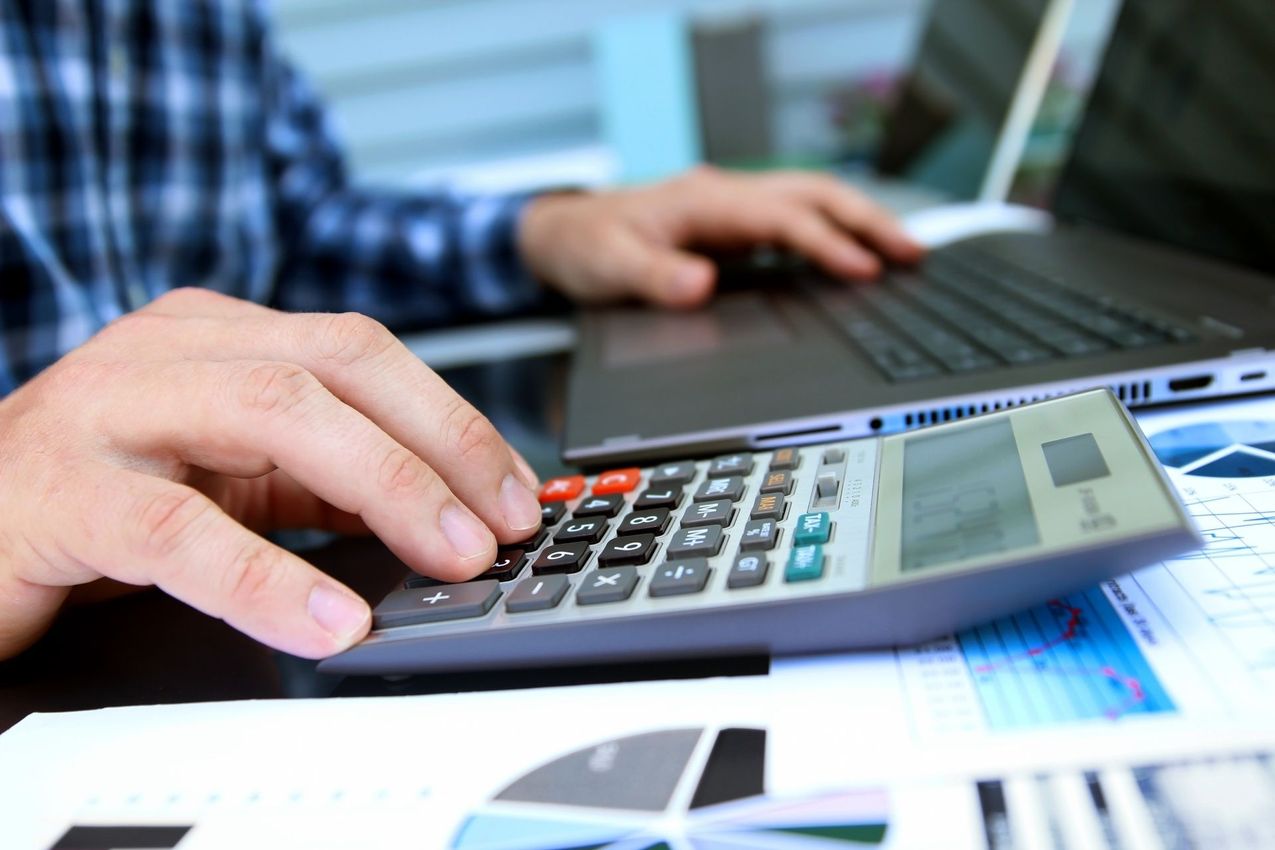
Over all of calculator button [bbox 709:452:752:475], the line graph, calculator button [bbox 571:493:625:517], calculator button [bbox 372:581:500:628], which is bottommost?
the line graph

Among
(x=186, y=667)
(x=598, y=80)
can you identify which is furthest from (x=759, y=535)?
(x=598, y=80)

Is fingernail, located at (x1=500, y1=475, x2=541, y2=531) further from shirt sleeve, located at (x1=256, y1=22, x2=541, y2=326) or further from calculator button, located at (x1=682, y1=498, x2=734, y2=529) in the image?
shirt sleeve, located at (x1=256, y1=22, x2=541, y2=326)

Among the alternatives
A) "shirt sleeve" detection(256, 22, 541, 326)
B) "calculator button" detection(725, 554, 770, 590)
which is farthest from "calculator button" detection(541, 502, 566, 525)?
"shirt sleeve" detection(256, 22, 541, 326)

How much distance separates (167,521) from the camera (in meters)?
0.37

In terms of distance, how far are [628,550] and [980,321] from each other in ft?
1.04

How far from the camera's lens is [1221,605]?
0.32 m

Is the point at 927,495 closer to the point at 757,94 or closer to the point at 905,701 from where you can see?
the point at 905,701

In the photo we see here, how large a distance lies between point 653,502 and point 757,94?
143cm

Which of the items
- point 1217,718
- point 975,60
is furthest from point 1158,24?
point 1217,718

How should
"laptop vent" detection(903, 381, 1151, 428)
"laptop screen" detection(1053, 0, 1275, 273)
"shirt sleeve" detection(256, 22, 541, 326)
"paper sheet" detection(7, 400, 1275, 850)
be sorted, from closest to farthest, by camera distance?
"paper sheet" detection(7, 400, 1275, 850)
"laptop vent" detection(903, 381, 1151, 428)
"laptop screen" detection(1053, 0, 1275, 273)
"shirt sleeve" detection(256, 22, 541, 326)

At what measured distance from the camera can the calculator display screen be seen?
316mm

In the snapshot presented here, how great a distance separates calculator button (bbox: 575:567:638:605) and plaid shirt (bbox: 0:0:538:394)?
598 millimetres

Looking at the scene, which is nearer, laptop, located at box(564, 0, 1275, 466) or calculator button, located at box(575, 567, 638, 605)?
calculator button, located at box(575, 567, 638, 605)

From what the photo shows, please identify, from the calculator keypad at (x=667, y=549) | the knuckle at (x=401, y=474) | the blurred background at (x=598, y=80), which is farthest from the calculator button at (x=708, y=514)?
the blurred background at (x=598, y=80)
